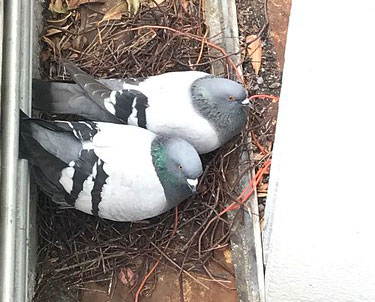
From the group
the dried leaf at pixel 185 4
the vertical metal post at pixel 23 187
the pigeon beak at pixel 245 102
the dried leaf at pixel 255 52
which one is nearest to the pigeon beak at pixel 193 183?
the pigeon beak at pixel 245 102

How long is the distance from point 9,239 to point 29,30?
859 millimetres

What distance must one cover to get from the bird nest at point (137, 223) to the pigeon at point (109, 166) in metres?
0.19

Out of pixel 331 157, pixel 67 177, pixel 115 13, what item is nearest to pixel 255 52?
pixel 115 13

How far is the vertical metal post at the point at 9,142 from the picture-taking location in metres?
2.15

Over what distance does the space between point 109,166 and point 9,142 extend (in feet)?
1.30

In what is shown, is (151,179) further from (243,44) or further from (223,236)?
(243,44)

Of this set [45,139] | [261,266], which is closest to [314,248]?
[261,266]

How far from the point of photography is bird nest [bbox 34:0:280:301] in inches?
107

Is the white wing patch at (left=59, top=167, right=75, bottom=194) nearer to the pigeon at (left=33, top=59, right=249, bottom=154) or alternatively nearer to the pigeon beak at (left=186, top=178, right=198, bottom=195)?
the pigeon at (left=33, top=59, right=249, bottom=154)

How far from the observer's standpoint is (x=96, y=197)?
8.19ft

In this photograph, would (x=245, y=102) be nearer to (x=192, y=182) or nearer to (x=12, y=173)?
(x=192, y=182)

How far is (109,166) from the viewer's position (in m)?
2.48

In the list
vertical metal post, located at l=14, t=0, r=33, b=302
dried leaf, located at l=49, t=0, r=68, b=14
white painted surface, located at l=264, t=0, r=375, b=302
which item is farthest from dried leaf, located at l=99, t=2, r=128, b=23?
white painted surface, located at l=264, t=0, r=375, b=302

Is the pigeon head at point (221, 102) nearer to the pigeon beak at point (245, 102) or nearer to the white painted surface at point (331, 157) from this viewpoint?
the pigeon beak at point (245, 102)
